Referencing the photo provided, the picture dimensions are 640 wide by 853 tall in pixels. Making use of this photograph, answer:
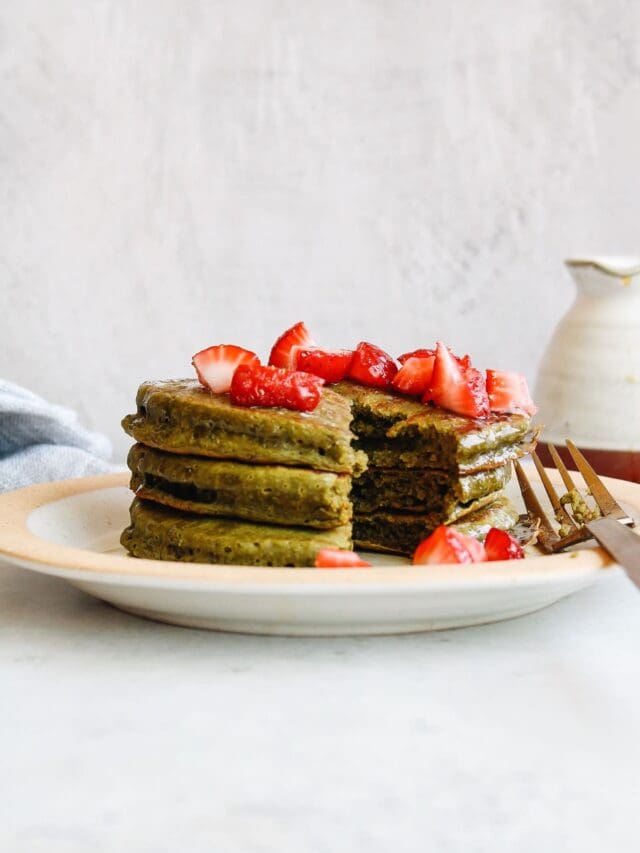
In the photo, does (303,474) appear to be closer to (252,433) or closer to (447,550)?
(252,433)

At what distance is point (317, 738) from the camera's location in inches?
60.2

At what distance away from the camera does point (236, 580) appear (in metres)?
1.69

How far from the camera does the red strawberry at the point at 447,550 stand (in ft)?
6.35

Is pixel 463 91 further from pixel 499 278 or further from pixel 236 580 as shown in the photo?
pixel 236 580

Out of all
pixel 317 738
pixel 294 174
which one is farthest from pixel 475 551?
pixel 294 174

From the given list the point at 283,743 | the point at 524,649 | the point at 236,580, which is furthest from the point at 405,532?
the point at 283,743

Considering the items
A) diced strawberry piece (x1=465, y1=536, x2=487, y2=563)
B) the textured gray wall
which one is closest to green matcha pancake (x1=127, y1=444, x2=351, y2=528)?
diced strawberry piece (x1=465, y1=536, x2=487, y2=563)

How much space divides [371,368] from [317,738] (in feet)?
3.96

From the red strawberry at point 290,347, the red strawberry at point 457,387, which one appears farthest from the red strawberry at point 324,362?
the red strawberry at point 457,387

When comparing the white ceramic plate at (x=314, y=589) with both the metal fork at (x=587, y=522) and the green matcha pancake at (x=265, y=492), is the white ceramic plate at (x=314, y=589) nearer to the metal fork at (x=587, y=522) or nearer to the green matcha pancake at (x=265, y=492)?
the metal fork at (x=587, y=522)

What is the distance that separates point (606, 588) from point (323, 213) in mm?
2621

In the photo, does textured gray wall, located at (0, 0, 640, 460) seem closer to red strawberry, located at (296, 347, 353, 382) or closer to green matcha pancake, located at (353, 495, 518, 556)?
red strawberry, located at (296, 347, 353, 382)

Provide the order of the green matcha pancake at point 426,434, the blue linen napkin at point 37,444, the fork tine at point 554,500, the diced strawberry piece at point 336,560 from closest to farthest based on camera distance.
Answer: the diced strawberry piece at point 336,560
the green matcha pancake at point 426,434
the fork tine at point 554,500
the blue linen napkin at point 37,444

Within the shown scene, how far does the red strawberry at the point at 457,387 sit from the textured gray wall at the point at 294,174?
223 cm
